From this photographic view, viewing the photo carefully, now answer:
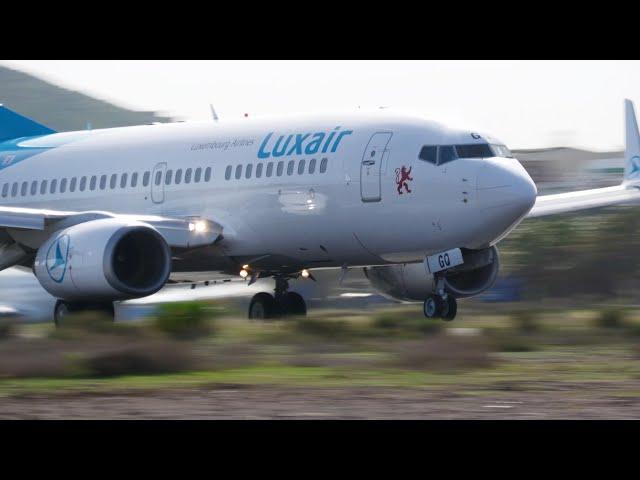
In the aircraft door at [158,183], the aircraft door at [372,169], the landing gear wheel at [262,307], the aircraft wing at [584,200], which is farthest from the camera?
the aircraft wing at [584,200]

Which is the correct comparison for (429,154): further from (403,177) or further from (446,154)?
(403,177)

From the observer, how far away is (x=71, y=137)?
2814cm

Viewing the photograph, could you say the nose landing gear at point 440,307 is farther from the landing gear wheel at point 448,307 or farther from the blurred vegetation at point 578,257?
the blurred vegetation at point 578,257

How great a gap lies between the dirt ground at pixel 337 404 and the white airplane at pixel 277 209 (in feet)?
24.3

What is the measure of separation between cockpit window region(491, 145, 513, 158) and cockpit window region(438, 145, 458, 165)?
2.39 ft

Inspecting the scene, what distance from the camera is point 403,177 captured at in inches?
862

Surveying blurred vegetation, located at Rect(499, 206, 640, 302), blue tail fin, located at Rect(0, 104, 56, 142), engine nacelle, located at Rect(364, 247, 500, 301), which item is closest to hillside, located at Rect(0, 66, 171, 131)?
blurred vegetation, located at Rect(499, 206, 640, 302)

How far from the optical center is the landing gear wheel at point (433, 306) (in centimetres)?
2277

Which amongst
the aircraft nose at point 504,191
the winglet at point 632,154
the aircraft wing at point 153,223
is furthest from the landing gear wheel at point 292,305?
the winglet at point 632,154

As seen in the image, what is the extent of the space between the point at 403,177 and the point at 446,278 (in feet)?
9.56

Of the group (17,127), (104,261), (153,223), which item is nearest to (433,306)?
(153,223)
